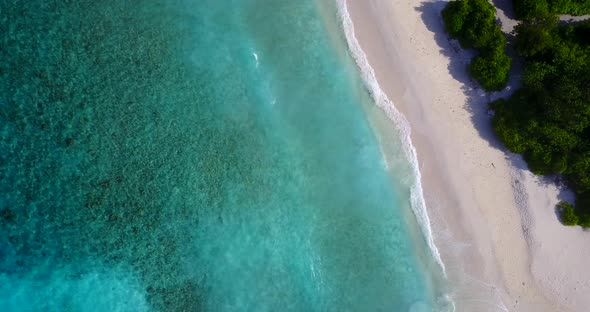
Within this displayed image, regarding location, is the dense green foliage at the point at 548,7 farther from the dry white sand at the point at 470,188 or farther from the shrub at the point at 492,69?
the dry white sand at the point at 470,188

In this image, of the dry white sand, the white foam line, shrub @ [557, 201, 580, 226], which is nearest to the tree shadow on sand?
the dry white sand

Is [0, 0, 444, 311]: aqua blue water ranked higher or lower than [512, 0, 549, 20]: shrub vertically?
lower

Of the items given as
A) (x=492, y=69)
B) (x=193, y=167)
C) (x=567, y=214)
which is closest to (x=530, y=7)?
(x=492, y=69)

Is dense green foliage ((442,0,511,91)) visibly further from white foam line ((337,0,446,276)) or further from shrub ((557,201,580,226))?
shrub ((557,201,580,226))

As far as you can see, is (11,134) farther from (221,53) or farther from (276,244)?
(276,244)

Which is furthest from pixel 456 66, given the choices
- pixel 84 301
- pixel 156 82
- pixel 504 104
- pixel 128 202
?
pixel 84 301

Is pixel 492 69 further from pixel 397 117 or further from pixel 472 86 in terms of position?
pixel 397 117

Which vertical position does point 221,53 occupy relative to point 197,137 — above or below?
above
